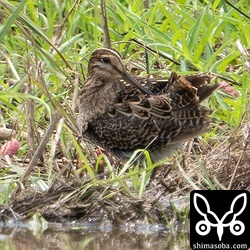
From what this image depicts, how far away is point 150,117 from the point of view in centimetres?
830

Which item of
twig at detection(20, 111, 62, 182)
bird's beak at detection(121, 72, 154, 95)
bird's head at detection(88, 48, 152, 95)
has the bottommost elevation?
twig at detection(20, 111, 62, 182)

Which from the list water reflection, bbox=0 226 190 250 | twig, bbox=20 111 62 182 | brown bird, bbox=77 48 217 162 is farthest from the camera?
brown bird, bbox=77 48 217 162

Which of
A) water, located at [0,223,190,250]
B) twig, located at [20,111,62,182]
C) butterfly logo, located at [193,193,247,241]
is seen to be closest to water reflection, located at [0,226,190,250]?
water, located at [0,223,190,250]

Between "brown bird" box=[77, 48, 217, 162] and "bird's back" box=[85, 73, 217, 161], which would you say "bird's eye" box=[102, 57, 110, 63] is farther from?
"bird's back" box=[85, 73, 217, 161]

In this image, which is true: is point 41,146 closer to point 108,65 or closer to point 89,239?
point 89,239

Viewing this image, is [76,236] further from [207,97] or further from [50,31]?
[50,31]

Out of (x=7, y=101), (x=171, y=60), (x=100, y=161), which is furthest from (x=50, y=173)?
(x=171, y=60)

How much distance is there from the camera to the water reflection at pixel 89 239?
7109 mm

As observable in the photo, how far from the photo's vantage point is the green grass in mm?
8281

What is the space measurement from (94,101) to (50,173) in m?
0.78

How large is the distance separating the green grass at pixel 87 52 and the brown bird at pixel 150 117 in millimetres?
188

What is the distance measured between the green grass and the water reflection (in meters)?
0.46

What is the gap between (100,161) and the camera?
324 inches

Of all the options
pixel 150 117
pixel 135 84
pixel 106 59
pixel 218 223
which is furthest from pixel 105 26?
pixel 218 223
